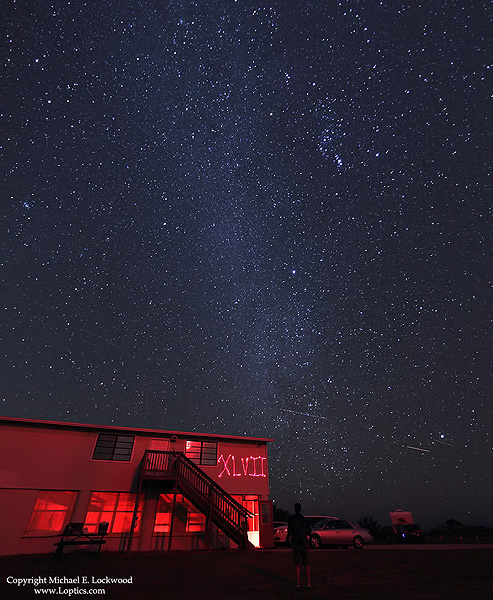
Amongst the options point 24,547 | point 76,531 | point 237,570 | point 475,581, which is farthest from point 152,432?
point 475,581

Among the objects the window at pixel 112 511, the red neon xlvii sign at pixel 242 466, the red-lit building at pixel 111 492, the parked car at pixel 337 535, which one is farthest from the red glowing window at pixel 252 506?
the window at pixel 112 511

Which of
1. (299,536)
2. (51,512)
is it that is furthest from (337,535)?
(51,512)

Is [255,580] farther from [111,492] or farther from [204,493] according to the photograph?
[111,492]

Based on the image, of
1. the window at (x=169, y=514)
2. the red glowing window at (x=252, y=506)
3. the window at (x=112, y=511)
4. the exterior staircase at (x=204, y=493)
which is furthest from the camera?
the red glowing window at (x=252, y=506)

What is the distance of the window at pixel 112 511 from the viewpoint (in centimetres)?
1656

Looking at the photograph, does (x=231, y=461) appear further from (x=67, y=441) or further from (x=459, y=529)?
(x=459, y=529)

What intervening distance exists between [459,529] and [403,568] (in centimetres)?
4226

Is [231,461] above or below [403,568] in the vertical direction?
above

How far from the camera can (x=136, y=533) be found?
16578 mm

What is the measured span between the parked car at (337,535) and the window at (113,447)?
33.6ft

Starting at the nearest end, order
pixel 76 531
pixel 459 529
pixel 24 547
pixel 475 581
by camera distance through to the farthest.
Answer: pixel 475 581, pixel 76 531, pixel 24 547, pixel 459 529

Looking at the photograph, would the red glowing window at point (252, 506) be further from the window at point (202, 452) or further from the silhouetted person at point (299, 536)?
the silhouetted person at point (299, 536)

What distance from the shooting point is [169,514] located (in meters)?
17.5

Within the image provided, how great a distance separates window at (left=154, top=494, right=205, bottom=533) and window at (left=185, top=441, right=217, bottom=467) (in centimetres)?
207
